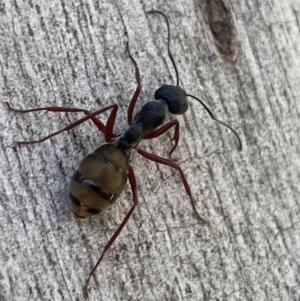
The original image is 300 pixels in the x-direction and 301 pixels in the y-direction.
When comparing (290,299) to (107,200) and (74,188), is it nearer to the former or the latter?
(107,200)

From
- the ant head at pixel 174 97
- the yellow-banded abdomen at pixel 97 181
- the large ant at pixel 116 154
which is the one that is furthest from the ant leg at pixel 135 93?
the yellow-banded abdomen at pixel 97 181

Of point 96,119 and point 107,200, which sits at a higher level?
point 96,119

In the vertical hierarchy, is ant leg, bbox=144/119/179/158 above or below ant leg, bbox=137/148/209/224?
above

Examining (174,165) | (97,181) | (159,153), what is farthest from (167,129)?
(97,181)

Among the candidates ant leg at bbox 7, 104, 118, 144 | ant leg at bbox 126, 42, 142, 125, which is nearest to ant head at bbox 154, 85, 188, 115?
ant leg at bbox 126, 42, 142, 125

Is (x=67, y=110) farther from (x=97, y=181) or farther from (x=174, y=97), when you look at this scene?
(x=174, y=97)

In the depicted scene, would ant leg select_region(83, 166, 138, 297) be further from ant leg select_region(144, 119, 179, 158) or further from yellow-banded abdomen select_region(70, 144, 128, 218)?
ant leg select_region(144, 119, 179, 158)

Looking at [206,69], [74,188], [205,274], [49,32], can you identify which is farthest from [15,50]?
[205,274]
